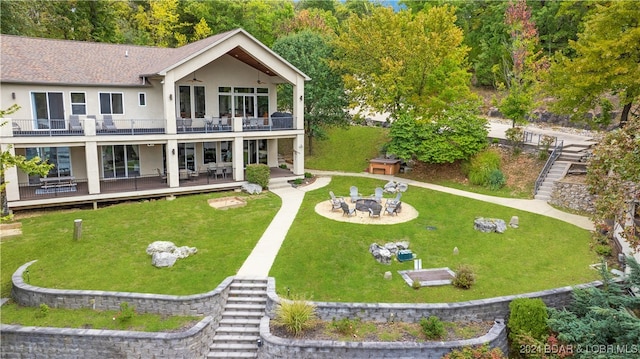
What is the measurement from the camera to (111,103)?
76.2ft

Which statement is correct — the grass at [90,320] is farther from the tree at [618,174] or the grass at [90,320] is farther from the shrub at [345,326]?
the tree at [618,174]

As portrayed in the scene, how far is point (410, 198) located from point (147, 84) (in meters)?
16.1

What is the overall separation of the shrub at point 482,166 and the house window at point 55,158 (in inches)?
916

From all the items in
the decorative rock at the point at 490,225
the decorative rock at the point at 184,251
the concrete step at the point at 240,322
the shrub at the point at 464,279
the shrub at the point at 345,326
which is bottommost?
the concrete step at the point at 240,322

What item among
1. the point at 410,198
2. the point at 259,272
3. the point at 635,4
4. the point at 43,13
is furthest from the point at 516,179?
the point at 43,13

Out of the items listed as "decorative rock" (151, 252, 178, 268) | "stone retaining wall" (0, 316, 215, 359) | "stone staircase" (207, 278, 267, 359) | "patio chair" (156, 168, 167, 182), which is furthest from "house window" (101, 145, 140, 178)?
"stone staircase" (207, 278, 267, 359)

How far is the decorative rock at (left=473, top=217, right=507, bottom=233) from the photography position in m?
18.2

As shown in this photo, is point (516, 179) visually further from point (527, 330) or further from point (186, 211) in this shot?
point (186, 211)

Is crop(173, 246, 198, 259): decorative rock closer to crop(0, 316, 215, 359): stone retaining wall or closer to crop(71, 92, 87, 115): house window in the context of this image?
crop(0, 316, 215, 359): stone retaining wall

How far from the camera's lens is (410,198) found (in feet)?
75.5

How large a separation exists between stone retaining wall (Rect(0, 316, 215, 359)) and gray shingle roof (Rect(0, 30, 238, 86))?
1387cm

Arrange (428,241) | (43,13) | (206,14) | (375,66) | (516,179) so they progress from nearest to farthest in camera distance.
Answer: (428,241), (516,179), (375,66), (43,13), (206,14)

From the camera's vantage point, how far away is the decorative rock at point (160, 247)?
1540 centimetres

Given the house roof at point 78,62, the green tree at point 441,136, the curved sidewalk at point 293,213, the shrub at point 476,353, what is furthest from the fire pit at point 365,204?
the house roof at point 78,62
